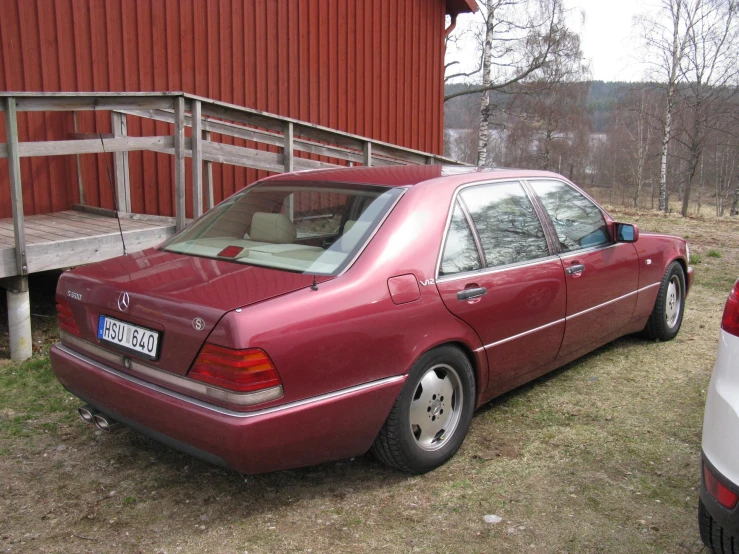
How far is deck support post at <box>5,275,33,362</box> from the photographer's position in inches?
191

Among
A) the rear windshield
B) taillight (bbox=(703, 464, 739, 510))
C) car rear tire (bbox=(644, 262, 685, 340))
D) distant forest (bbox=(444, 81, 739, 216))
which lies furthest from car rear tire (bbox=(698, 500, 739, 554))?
distant forest (bbox=(444, 81, 739, 216))

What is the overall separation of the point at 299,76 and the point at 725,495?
29.7 ft

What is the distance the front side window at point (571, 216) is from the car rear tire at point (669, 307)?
104cm

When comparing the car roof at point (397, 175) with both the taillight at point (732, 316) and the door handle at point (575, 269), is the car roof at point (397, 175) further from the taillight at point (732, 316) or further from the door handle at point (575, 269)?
the taillight at point (732, 316)

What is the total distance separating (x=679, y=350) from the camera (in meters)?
5.35

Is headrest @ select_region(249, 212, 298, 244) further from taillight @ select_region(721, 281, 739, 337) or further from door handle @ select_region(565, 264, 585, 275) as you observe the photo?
taillight @ select_region(721, 281, 739, 337)

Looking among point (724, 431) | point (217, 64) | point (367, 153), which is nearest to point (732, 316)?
point (724, 431)

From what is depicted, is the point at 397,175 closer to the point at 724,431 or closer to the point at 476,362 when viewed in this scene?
the point at 476,362

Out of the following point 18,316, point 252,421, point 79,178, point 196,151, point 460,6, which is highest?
point 460,6

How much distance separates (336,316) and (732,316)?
146cm

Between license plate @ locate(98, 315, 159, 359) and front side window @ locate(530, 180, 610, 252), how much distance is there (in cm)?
252

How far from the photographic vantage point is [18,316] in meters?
4.88

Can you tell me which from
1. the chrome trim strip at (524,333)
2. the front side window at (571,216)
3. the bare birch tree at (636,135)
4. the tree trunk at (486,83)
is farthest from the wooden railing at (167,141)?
the bare birch tree at (636,135)

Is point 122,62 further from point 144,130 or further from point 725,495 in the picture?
point 725,495
